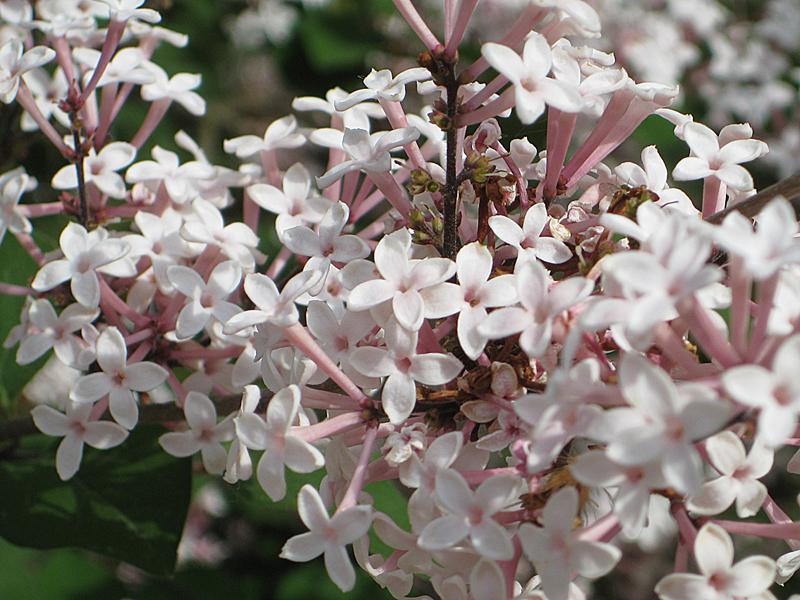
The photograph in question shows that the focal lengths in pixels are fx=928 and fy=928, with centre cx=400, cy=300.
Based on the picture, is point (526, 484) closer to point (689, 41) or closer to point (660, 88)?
point (660, 88)

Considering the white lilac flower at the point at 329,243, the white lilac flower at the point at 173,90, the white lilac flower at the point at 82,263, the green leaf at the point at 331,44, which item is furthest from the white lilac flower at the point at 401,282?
the green leaf at the point at 331,44

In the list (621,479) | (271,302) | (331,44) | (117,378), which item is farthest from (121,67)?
(331,44)

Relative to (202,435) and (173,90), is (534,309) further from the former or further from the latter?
(173,90)

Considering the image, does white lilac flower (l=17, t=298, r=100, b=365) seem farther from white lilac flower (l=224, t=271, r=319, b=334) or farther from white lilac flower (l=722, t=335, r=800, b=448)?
white lilac flower (l=722, t=335, r=800, b=448)

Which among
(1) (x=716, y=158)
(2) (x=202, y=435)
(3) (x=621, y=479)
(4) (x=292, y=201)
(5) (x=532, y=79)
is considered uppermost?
(5) (x=532, y=79)

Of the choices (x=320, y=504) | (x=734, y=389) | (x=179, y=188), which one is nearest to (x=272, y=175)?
(x=179, y=188)

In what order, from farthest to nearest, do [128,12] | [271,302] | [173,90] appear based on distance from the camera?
1. [173,90]
2. [128,12]
3. [271,302]
